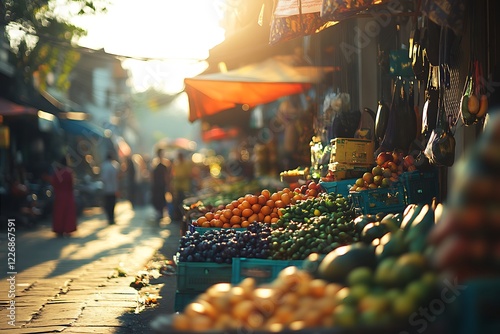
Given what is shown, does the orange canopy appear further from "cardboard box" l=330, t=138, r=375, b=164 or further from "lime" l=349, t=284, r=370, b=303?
"lime" l=349, t=284, r=370, b=303

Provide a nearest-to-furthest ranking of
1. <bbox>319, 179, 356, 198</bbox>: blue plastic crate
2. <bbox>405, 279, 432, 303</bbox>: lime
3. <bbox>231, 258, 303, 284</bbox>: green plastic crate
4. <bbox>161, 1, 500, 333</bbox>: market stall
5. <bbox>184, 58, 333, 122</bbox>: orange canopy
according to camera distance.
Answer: <bbox>161, 1, 500, 333</bbox>: market stall < <bbox>405, 279, 432, 303</bbox>: lime < <bbox>231, 258, 303, 284</bbox>: green plastic crate < <bbox>319, 179, 356, 198</bbox>: blue plastic crate < <bbox>184, 58, 333, 122</bbox>: orange canopy

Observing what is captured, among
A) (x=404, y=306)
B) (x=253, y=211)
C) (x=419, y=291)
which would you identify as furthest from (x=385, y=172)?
(x=404, y=306)

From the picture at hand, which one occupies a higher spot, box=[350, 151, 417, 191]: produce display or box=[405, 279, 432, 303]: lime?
box=[350, 151, 417, 191]: produce display

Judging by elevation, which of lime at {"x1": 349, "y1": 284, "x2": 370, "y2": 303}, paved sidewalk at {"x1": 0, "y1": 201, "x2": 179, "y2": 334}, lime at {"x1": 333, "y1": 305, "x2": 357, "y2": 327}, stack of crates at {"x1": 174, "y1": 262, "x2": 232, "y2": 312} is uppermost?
lime at {"x1": 349, "y1": 284, "x2": 370, "y2": 303}

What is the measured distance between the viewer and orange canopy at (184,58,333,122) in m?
13.2

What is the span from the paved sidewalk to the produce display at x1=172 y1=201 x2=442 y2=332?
138 inches

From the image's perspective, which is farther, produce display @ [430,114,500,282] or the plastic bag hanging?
the plastic bag hanging

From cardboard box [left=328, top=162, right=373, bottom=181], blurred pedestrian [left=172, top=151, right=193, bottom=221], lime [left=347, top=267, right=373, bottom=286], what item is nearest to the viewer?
lime [left=347, top=267, right=373, bottom=286]

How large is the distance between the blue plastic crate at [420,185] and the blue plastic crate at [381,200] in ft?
0.25

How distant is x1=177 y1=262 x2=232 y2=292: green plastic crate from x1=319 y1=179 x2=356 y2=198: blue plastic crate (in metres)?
2.32

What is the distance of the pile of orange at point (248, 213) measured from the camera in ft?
30.9

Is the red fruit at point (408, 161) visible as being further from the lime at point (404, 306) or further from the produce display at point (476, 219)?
the produce display at point (476, 219)

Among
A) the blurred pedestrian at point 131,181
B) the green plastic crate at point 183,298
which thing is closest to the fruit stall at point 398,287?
the green plastic crate at point 183,298

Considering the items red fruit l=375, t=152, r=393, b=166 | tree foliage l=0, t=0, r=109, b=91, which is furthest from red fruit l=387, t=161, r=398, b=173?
tree foliage l=0, t=0, r=109, b=91
